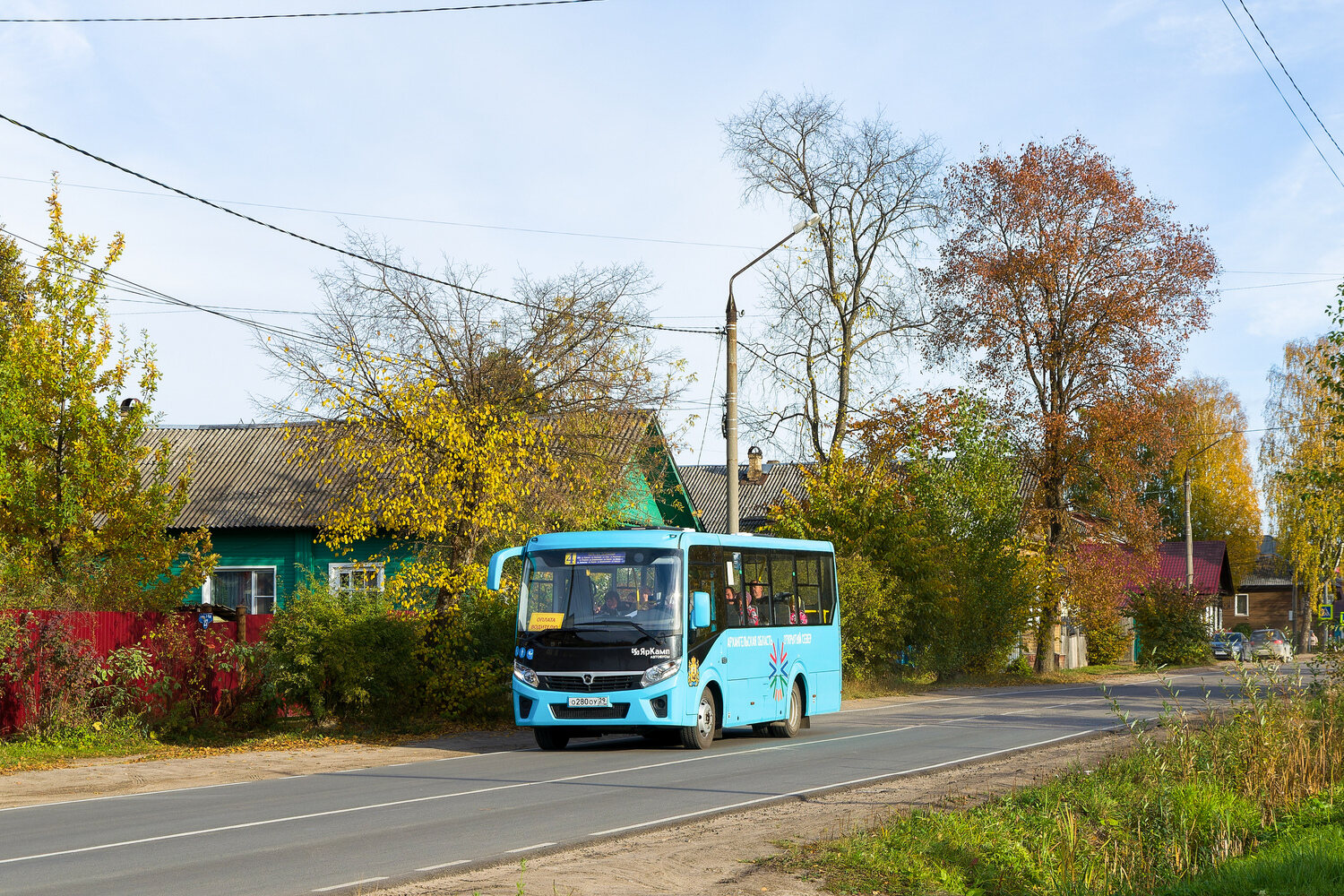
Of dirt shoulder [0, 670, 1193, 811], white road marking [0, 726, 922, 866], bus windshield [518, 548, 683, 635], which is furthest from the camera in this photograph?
bus windshield [518, 548, 683, 635]

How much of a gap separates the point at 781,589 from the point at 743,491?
46.1 metres

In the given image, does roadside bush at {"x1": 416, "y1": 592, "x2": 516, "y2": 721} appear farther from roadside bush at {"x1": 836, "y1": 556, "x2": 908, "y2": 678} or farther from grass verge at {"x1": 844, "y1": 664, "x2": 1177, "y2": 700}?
roadside bush at {"x1": 836, "y1": 556, "x2": 908, "y2": 678}

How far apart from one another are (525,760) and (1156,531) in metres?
29.2

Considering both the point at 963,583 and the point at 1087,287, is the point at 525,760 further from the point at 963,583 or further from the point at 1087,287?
the point at 1087,287

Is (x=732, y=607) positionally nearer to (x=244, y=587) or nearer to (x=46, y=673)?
(x=46, y=673)

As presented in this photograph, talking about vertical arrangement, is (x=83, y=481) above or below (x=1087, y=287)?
below

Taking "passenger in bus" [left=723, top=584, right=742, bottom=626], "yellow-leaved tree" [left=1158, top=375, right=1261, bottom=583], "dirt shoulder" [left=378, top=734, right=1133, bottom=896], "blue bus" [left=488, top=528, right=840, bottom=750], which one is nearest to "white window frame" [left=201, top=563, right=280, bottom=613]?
"blue bus" [left=488, top=528, right=840, bottom=750]

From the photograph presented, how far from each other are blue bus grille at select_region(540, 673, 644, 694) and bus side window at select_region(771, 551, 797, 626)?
3428mm

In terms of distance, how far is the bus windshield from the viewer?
17.3 meters

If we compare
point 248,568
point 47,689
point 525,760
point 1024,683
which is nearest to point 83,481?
point 47,689

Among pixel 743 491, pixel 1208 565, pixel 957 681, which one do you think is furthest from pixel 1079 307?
pixel 1208 565

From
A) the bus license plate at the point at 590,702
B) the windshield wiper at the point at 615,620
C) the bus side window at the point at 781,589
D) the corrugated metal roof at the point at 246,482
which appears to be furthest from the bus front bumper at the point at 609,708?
the corrugated metal roof at the point at 246,482

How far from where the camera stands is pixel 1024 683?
39.0 m

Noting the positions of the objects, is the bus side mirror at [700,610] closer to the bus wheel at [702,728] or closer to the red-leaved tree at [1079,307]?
the bus wheel at [702,728]
